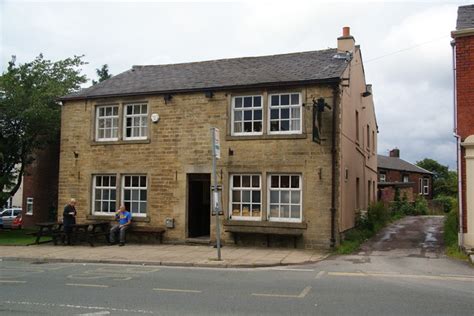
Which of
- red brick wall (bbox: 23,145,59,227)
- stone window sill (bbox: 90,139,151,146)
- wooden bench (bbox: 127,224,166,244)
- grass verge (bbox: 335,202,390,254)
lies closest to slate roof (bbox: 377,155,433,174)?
grass verge (bbox: 335,202,390,254)

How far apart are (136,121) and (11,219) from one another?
2079 centimetres

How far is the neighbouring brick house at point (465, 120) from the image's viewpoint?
13.7 meters

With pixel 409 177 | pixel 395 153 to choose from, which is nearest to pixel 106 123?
pixel 409 177

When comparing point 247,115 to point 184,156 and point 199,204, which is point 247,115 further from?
point 199,204

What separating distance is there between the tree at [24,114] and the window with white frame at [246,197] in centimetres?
1040

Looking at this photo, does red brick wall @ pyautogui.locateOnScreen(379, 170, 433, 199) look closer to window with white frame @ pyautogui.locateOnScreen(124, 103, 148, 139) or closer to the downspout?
the downspout

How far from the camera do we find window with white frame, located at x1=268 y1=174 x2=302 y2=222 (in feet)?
51.8

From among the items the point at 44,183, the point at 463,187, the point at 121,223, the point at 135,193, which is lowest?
the point at 121,223

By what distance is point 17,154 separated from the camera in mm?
22641

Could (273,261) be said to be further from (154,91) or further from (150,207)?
(154,91)

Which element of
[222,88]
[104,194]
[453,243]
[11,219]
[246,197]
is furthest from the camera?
[11,219]

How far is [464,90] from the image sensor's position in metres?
14.1

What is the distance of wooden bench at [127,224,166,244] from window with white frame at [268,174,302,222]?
412cm

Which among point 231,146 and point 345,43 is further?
point 345,43
